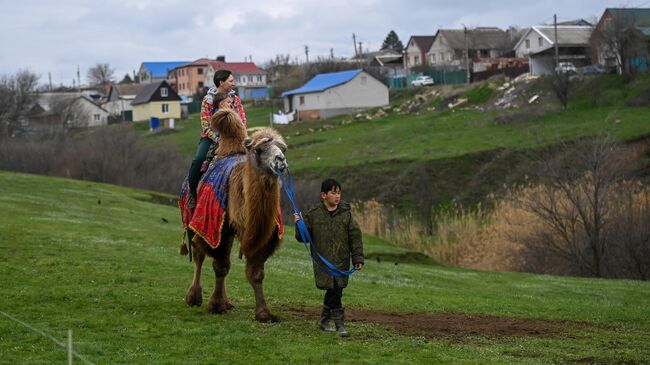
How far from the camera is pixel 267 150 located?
37.0ft

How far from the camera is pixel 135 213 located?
34.5m

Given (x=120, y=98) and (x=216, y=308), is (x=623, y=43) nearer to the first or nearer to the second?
(x=216, y=308)

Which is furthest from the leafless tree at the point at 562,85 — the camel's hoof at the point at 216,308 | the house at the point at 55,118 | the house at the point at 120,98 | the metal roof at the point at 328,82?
the house at the point at 120,98

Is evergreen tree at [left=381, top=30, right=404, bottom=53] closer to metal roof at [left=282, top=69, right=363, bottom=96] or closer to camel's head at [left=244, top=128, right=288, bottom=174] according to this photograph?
metal roof at [left=282, top=69, right=363, bottom=96]

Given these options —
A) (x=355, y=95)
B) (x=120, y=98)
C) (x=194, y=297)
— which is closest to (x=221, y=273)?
(x=194, y=297)

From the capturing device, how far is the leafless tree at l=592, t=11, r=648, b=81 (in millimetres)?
72875

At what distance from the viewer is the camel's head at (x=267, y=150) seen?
1109cm

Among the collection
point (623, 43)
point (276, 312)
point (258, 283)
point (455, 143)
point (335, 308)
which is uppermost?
point (623, 43)

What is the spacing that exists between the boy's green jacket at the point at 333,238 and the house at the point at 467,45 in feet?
349

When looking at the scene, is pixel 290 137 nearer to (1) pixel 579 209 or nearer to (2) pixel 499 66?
(2) pixel 499 66

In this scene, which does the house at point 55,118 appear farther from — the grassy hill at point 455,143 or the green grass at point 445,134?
the grassy hill at point 455,143

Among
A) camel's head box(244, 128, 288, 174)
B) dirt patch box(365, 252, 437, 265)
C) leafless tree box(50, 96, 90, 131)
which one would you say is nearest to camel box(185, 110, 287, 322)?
camel's head box(244, 128, 288, 174)

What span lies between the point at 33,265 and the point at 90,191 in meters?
26.2

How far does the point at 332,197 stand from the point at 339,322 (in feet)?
4.72
